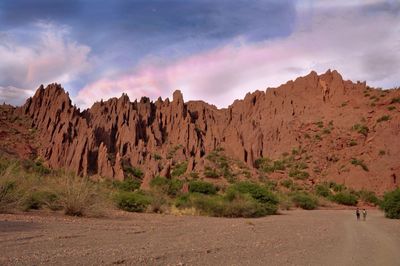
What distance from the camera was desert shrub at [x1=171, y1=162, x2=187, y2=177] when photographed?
8053 cm

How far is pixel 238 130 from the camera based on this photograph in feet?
340

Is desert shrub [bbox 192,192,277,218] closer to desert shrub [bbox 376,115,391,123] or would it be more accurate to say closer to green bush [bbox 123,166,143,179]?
green bush [bbox 123,166,143,179]

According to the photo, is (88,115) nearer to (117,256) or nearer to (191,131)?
(191,131)

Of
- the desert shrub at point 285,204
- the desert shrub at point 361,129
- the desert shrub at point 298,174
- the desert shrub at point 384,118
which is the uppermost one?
the desert shrub at point 384,118

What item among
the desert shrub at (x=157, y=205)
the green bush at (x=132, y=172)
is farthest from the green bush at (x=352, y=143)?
the desert shrub at (x=157, y=205)

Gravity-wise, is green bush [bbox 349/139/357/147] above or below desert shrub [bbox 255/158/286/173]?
above

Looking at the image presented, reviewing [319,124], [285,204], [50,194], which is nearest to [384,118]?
[319,124]

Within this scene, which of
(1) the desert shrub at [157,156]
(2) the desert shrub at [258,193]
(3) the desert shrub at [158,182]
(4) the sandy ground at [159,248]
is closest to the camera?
(4) the sandy ground at [159,248]

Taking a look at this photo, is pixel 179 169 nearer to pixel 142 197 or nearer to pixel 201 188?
pixel 201 188

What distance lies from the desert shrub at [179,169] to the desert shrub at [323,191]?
22.5 meters

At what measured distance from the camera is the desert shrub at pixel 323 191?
71312mm

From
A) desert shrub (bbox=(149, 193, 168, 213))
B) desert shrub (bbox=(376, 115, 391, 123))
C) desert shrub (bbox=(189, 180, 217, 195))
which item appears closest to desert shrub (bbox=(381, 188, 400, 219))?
desert shrub (bbox=(189, 180, 217, 195))

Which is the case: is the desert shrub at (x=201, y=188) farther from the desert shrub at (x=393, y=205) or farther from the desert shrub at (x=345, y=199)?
the desert shrub at (x=345, y=199)

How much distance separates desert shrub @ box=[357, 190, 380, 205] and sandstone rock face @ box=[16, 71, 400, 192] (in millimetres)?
2834
